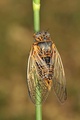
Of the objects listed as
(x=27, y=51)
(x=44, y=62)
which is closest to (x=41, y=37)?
(x=44, y=62)

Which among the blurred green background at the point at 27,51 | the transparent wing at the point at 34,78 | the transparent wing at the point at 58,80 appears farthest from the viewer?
the blurred green background at the point at 27,51

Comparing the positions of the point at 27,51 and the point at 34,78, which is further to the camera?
the point at 27,51

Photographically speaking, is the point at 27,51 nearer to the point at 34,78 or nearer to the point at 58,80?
the point at 58,80

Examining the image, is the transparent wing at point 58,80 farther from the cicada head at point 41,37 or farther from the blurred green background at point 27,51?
the blurred green background at point 27,51

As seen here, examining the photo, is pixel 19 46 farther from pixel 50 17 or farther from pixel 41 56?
pixel 41 56

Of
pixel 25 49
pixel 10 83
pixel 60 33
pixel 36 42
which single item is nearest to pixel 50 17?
pixel 60 33

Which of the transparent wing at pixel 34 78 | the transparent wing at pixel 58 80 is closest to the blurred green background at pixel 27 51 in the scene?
the transparent wing at pixel 58 80

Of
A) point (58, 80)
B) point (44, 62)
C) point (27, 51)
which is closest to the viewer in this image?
point (44, 62)
